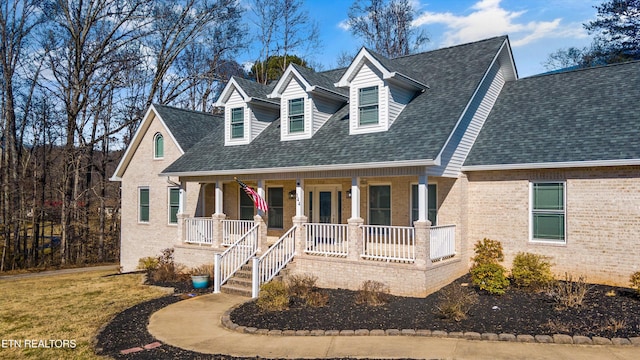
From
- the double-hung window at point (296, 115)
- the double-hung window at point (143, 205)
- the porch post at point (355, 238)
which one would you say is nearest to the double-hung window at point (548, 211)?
the porch post at point (355, 238)

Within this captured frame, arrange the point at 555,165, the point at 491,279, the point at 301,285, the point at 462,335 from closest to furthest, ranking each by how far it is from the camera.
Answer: the point at 462,335
the point at 491,279
the point at 555,165
the point at 301,285

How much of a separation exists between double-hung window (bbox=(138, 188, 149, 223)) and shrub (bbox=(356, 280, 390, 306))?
14.1 meters

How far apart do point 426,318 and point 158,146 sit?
16649mm

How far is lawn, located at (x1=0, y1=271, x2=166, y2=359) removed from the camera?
363 inches

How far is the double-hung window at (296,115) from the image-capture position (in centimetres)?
1716

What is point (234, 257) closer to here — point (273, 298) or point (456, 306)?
point (273, 298)

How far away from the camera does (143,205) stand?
2303 cm

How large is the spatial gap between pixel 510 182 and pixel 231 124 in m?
11.1

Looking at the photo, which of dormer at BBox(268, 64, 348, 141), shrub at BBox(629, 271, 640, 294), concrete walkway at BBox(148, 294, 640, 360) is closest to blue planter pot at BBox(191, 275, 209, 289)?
concrete walkway at BBox(148, 294, 640, 360)

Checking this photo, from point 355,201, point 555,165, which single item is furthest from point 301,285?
point 555,165

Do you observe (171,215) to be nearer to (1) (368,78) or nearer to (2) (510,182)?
(1) (368,78)

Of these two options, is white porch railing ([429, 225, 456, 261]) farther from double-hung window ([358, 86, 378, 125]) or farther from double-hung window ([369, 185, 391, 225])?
double-hung window ([358, 86, 378, 125])

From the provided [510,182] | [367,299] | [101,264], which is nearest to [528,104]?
[510,182]

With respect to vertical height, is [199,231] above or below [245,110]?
below
